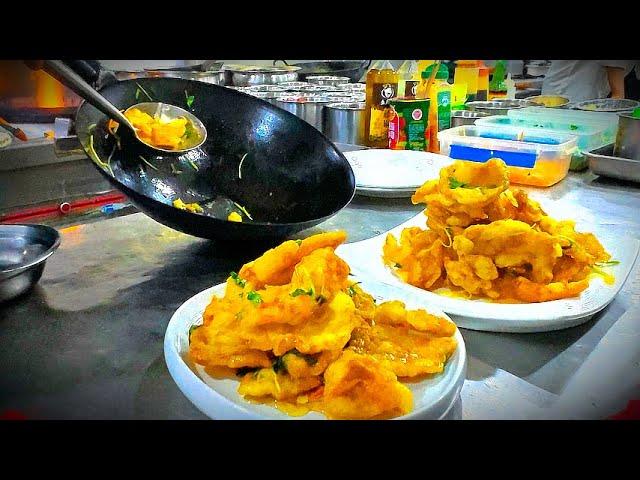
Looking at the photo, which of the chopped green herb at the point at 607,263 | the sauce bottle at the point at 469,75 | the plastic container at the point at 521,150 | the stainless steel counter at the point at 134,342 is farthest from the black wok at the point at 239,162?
the sauce bottle at the point at 469,75

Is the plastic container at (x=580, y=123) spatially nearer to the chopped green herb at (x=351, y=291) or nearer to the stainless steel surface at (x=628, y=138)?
the stainless steel surface at (x=628, y=138)

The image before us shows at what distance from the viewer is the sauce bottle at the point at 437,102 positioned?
2654 millimetres

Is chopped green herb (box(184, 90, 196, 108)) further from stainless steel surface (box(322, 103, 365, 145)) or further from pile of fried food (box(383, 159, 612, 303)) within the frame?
stainless steel surface (box(322, 103, 365, 145))

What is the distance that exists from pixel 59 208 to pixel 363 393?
1.91m

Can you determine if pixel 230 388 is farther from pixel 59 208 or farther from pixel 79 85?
pixel 59 208

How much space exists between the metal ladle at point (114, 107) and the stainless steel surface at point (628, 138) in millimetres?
1639

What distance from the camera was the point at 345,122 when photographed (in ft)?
9.10

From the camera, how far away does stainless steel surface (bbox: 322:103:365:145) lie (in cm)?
275
